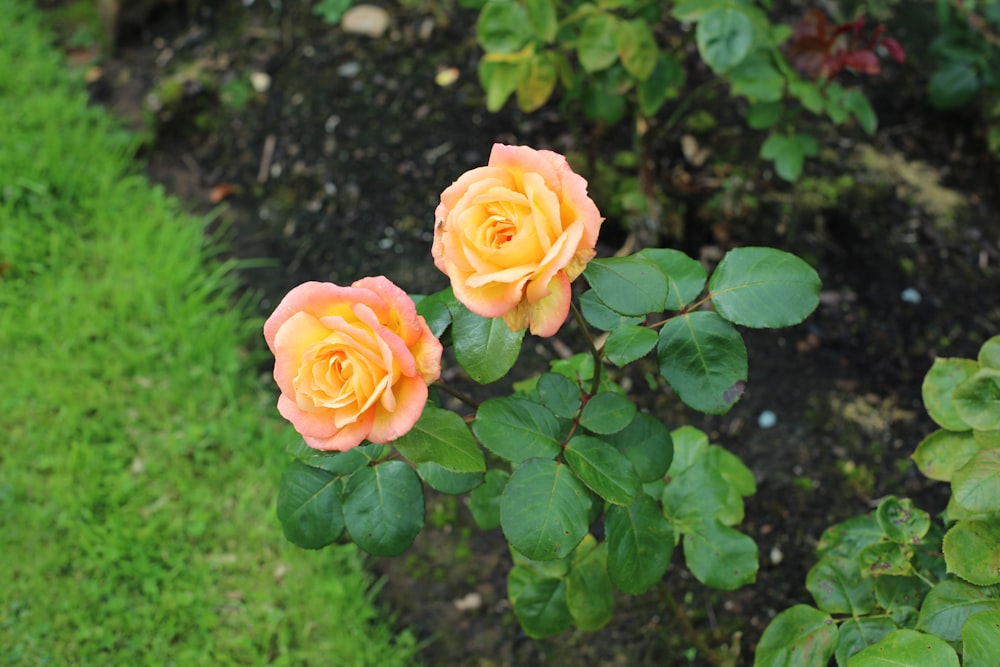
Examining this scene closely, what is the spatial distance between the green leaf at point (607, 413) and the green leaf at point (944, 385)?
50cm

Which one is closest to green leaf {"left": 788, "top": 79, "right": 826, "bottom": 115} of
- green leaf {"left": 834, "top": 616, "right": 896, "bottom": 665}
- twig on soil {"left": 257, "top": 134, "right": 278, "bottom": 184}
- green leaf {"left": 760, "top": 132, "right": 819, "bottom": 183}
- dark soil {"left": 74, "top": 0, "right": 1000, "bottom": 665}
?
green leaf {"left": 760, "top": 132, "right": 819, "bottom": 183}

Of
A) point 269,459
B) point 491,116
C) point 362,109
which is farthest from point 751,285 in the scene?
point 362,109

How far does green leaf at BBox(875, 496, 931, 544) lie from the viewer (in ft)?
4.42

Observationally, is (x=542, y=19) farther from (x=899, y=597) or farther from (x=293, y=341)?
(x=899, y=597)

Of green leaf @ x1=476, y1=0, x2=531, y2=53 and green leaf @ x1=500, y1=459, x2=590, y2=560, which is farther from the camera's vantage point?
green leaf @ x1=476, y1=0, x2=531, y2=53

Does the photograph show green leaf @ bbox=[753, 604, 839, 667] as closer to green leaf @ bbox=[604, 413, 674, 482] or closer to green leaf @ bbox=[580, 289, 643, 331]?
green leaf @ bbox=[604, 413, 674, 482]

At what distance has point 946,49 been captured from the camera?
2.70 m

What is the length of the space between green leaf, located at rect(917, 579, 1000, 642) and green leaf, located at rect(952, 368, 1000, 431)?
9.0 inches

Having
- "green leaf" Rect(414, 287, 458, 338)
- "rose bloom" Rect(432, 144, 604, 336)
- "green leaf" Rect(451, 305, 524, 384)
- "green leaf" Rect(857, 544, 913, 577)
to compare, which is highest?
"rose bloom" Rect(432, 144, 604, 336)

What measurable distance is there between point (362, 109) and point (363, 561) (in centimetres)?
175

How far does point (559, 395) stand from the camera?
1.29 metres

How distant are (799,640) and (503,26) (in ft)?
5.05

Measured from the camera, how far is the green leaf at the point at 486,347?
1118 mm

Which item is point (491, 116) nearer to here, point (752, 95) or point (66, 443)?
point (752, 95)
